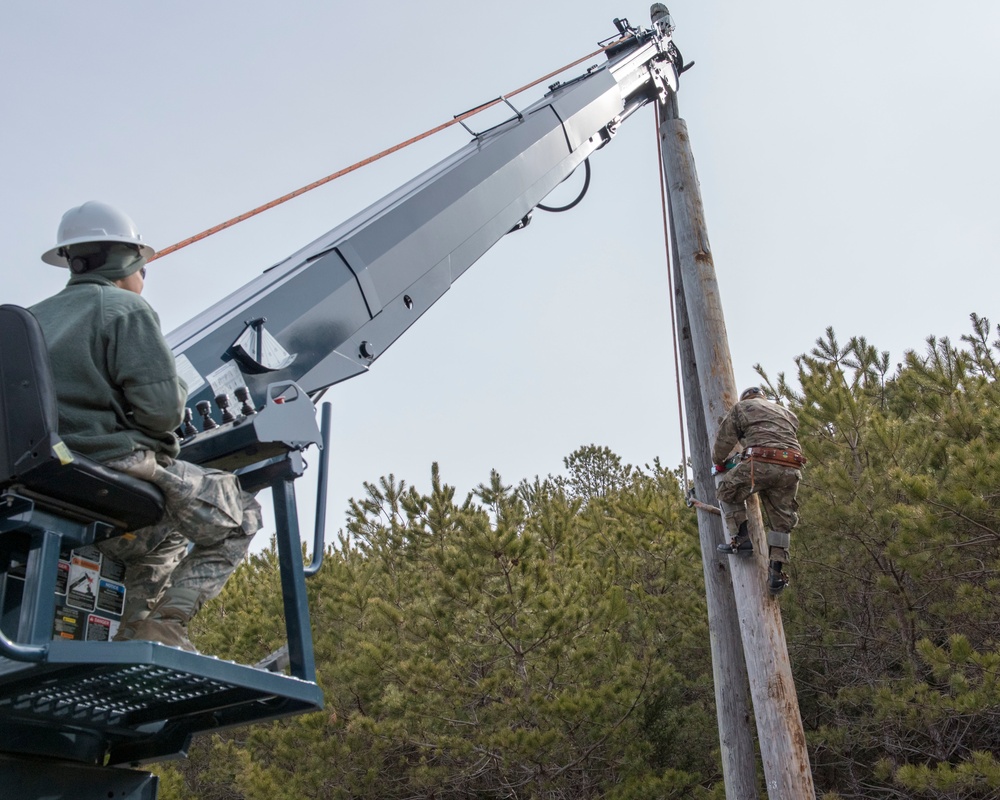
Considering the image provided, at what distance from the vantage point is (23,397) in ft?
7.16

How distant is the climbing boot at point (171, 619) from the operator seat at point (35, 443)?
0.39 m

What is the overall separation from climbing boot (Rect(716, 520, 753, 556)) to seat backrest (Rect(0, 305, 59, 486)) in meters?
4.17

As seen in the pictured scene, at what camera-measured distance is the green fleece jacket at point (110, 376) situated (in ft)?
7.87

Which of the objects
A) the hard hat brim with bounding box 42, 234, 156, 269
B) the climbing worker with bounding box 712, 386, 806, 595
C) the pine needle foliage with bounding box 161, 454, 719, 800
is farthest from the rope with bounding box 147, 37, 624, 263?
the pine needle foliage with bounding box 161, 454, 719, 800

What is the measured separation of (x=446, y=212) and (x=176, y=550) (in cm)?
245

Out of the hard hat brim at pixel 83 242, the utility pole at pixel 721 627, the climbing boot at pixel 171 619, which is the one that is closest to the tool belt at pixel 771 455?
the utility pole at pixel 721 627

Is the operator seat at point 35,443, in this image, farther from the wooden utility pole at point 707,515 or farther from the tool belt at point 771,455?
the tool belt at point 771,455

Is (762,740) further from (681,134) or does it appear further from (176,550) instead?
(681,134)

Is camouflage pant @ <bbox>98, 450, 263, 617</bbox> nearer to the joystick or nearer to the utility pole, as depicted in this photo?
the joystick

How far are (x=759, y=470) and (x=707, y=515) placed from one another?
28.0 inches

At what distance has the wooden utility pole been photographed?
5.02 m

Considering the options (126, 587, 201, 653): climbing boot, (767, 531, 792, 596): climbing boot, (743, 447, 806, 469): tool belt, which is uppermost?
(743, 447, 806, 469): tool belt

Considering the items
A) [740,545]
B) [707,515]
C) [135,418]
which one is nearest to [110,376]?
[135,418]

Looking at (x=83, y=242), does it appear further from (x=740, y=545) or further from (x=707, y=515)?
(x=707, y=515)
